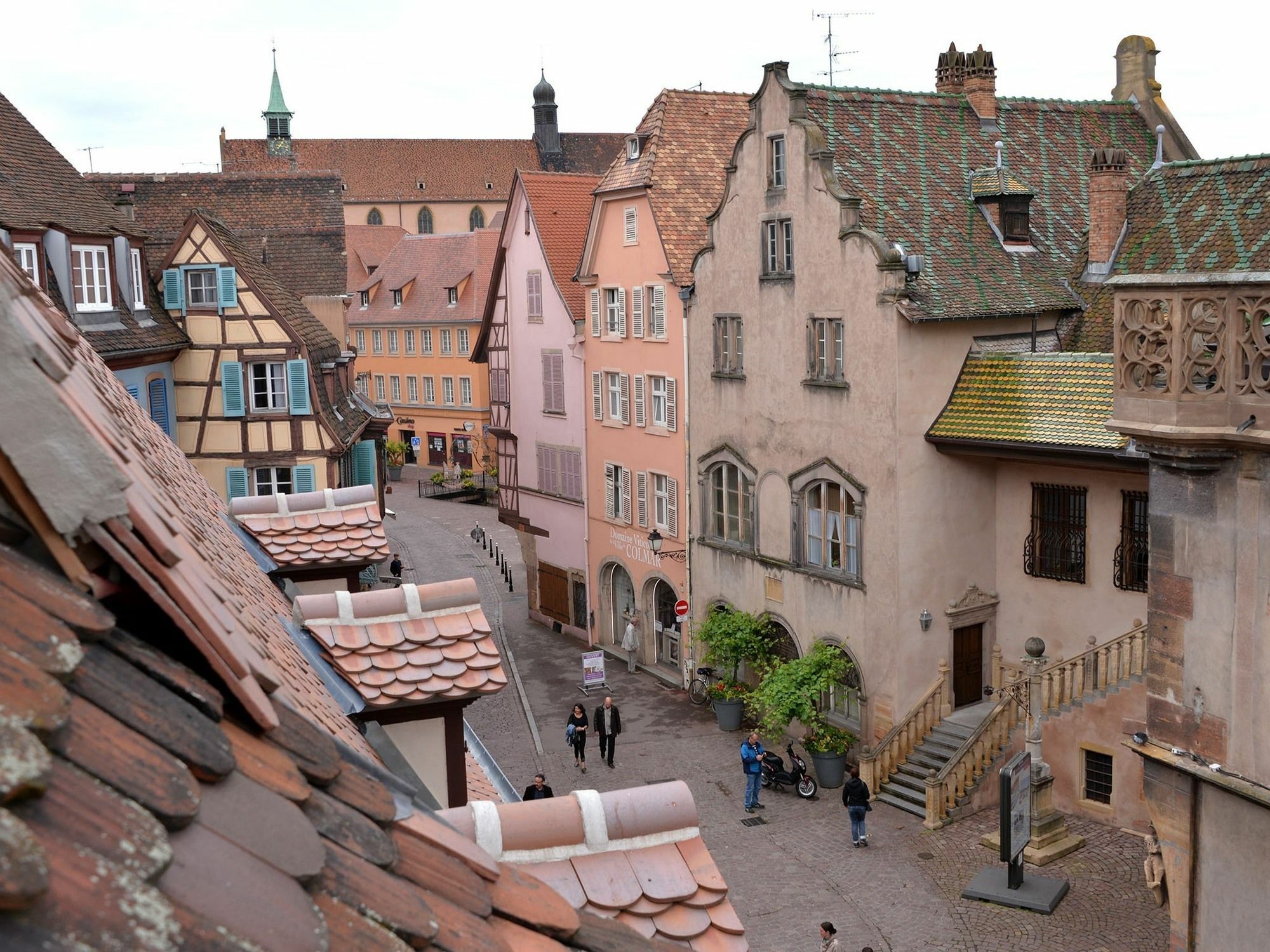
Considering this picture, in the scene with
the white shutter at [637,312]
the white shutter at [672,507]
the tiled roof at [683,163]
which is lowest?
the white shutter at [672,507]

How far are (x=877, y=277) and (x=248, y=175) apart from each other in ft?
75.8

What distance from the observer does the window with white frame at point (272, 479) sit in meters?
35.2

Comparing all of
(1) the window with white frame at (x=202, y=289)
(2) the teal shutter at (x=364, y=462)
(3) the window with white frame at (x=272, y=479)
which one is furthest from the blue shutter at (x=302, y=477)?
(1) the window with white frame at (x=202, y=289)

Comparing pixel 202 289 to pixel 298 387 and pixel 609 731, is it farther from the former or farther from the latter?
pixel 609 731

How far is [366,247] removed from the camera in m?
91.9

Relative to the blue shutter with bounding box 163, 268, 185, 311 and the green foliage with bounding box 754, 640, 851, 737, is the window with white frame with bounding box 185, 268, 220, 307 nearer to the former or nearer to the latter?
the blue shutter with bounding box 163, 268, 185, 311

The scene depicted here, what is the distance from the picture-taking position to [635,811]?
510 cm

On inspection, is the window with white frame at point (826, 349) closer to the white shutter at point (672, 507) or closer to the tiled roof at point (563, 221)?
the white shutter at point (672, 507)

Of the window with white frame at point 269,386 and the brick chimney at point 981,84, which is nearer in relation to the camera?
the brick chimney at point 981,84

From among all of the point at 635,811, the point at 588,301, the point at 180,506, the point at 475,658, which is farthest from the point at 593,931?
the point at 588,301

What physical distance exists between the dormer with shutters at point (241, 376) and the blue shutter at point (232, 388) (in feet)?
0.08

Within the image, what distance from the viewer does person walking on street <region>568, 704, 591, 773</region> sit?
28094 millimetres

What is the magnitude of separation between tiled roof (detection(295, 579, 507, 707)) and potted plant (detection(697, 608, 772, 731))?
74.0 feet

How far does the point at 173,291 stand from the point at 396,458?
44.2m
